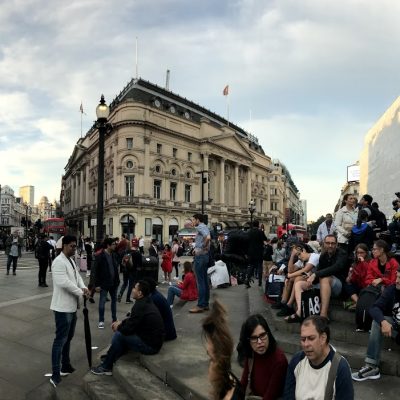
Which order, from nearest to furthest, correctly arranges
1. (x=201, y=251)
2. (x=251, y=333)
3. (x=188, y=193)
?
1. (x=251, y=333)
2. (x=201, y=251)
3. (x=188, y=193)

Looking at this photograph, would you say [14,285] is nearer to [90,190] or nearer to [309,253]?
[309,253]

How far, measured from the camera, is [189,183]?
Answer: 58656mm

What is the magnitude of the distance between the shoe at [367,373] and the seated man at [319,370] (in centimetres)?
160

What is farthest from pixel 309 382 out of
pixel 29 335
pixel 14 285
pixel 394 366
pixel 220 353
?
pixel 14 285

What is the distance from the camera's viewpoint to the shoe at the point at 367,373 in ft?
13.7

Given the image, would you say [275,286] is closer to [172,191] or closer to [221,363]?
[221,363]

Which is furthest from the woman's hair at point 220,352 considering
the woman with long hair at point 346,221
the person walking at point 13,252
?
the person walking at point 13,252

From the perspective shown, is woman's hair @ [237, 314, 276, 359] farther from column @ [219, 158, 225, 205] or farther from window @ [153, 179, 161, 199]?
column @ [219, 158, 225, 205]

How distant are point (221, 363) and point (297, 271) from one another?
4.06m

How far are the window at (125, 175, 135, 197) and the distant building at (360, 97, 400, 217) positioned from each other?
3271 centimetres

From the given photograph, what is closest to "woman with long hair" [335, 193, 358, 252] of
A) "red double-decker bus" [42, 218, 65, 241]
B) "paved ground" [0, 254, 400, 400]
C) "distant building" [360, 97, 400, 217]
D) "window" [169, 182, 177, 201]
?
"paved ground" [0, 254, 400, 400]

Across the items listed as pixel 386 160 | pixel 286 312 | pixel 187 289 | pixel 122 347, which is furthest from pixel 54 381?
pixel 386 160

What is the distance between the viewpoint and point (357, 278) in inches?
222

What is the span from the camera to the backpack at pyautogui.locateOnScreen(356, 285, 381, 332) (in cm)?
491
